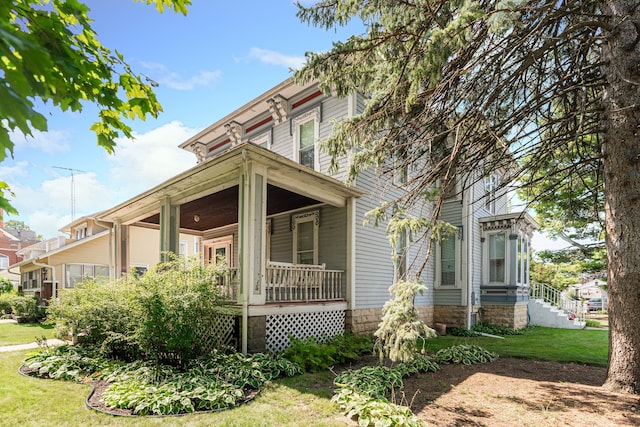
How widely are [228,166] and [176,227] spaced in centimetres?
321

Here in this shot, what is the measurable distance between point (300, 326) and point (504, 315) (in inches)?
360

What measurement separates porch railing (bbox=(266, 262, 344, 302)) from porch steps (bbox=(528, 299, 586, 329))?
1095cm

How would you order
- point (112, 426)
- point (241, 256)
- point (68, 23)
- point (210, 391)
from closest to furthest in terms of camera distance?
1. point (68, 23)
2. point (112, 426)
3. point (210, 391)
4. point (241, 256)

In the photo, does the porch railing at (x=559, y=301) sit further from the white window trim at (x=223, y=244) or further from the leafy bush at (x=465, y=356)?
the white window trim at (x=223, y=244)

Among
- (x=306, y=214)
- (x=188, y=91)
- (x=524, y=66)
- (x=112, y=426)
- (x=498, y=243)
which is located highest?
(x=188, y=91)

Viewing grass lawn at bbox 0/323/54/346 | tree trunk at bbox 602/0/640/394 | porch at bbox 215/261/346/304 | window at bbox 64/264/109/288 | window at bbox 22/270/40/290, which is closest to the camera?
tree trunk at bbox 602/0/640/394

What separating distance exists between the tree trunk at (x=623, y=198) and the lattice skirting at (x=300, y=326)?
533 centimetres

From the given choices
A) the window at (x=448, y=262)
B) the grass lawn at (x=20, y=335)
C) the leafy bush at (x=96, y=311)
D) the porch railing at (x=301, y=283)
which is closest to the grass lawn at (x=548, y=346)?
the window at (x=448, y=262)

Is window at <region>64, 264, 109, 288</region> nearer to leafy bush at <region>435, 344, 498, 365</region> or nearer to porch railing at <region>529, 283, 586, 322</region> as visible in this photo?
leafy bush at <region>435, 344, 498, 365</region>

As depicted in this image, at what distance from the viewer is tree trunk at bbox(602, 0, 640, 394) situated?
5.21 meters

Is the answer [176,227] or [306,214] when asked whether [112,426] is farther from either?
[306,214]

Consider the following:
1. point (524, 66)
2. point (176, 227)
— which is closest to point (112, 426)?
point (176, 227)

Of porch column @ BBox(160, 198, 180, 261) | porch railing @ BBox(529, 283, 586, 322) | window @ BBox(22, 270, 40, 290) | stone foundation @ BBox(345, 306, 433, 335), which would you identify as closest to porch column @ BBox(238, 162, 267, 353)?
stone foundation @ BBox(345, 306, 433, 335)

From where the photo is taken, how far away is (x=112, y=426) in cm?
409
